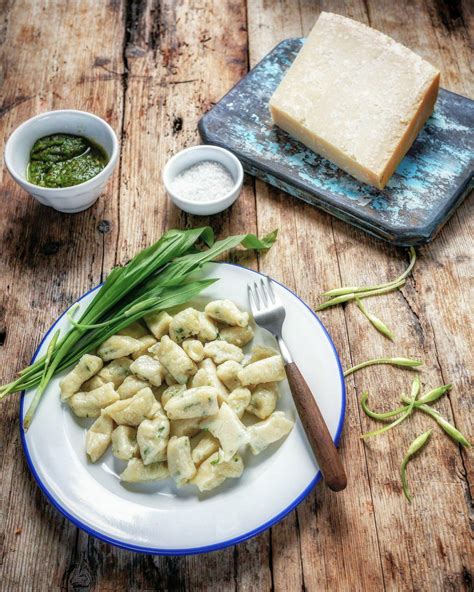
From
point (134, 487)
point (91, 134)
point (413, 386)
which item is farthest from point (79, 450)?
point (91, 134)

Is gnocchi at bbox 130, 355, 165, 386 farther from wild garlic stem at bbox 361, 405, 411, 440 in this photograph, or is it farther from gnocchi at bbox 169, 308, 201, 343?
wild garlic stem at bbox 361, 405, 411, 440

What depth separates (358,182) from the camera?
7.70 feet

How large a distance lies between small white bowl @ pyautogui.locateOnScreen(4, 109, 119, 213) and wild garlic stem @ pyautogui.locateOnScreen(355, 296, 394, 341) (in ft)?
3.21

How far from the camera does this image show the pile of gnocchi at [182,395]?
1702mm

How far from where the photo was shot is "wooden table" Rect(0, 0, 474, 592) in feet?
5.69

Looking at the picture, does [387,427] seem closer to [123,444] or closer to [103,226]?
[123,444]

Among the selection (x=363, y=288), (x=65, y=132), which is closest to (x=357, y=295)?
(x=363, y=288)

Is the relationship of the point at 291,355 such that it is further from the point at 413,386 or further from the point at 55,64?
the point at 55,64

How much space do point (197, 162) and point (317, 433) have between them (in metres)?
1.16

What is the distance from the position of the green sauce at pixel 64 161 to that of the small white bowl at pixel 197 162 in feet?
0.81

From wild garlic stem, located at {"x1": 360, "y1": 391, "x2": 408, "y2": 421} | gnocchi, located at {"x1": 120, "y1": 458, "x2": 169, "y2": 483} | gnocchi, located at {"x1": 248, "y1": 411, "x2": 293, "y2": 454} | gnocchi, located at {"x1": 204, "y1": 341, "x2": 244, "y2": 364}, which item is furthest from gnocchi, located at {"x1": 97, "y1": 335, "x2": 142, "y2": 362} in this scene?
wild garlic stem, located at {"x1": 360, "y1": 391, "x2": 408, "y2": 421}

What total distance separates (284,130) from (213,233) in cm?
56

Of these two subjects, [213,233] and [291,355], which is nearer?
[291,355]

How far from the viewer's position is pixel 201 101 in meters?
2.70
